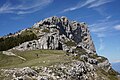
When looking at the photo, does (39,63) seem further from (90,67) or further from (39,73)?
(90,67)

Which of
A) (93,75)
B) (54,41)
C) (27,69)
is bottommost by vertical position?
(93,75)

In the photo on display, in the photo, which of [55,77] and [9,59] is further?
[9,59]

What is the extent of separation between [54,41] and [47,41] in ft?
18.5

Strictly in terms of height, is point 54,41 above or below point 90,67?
above

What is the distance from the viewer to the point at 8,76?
6012 cm

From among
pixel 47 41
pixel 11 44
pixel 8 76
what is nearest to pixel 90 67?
pixel 8 76

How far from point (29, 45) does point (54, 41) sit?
17.3m

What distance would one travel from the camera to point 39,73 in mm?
66250

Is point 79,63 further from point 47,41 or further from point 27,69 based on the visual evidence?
point 47,41

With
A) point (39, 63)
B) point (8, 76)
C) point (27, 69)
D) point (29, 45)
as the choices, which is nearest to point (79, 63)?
point (39, 63)

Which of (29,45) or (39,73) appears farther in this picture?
(29,45)

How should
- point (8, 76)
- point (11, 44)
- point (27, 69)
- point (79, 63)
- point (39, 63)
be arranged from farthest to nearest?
point (11, 44) → point (79, 63) → point (39, 63) → point (27, 69) → point (8, 76)

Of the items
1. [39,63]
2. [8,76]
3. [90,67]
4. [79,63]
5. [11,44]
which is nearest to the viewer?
[8,76]

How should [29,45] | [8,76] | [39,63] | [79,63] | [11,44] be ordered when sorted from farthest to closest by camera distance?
[11,44] < [29,45] < [79,63] < [39,63] < [8,76]
